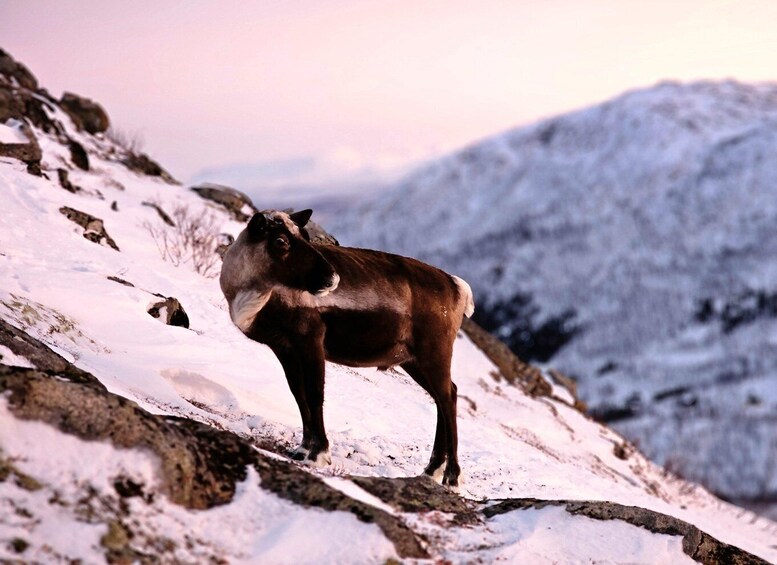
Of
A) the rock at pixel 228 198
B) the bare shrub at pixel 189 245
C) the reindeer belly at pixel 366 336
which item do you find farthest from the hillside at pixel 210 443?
the rock at pixel 228 198

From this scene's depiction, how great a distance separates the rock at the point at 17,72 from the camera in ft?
122

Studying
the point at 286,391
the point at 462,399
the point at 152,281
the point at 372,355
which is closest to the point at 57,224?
the point at 152,281

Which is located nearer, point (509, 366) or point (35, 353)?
point (35, 353)

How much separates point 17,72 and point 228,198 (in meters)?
14.1

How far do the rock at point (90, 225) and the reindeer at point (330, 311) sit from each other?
1185 centimetres

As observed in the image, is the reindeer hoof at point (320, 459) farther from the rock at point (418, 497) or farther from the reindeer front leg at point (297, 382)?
the rock at point (418, 497)

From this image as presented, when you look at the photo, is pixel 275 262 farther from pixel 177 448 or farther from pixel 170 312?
pixel 170 312

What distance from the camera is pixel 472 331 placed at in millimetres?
29812

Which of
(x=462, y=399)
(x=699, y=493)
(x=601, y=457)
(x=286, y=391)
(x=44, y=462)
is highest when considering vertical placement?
(x=44, y=462)

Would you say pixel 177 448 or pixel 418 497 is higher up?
pixel 177 448

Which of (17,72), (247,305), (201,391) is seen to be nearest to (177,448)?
(247,305)

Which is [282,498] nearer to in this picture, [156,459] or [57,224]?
[156,459]

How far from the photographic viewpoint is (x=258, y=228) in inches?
330

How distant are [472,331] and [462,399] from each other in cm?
858
